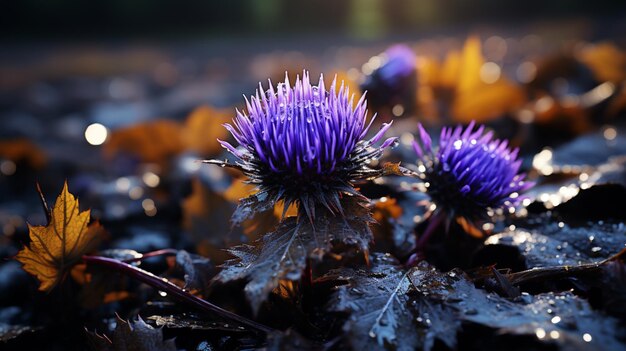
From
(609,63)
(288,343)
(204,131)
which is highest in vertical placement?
(609,63)

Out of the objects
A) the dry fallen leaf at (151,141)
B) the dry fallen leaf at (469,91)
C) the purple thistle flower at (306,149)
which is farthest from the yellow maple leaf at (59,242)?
the dry fallen leaf at (469,91)

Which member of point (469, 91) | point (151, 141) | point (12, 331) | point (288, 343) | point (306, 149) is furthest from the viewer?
point (151, 141)

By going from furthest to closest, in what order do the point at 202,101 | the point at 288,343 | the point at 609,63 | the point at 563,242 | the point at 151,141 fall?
the point at 202,101 → the point at 609,63 → the point at 151,141 → the point at 563,242 → the point at 288,343

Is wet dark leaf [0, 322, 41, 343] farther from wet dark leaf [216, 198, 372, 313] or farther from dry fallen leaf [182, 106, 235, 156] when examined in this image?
dry fallen leaf [182, 106, 235, 156]

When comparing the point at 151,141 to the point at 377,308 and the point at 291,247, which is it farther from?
the point at 377,308

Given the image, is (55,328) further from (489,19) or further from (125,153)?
(489,19)

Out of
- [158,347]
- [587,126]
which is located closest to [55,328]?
[158,347]

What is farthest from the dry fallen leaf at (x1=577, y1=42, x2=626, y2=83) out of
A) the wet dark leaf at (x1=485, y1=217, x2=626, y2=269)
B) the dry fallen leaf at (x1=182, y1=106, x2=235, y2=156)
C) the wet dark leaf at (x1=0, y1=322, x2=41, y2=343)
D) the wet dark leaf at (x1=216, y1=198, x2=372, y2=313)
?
the wet dark leaf at (x1=0, y1=322, x2=41, y2=343)

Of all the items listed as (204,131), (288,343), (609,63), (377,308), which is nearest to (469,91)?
(609,63)
